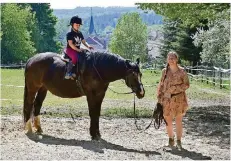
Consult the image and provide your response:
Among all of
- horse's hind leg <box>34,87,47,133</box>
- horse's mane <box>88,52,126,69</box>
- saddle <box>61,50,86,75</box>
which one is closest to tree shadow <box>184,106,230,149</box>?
horse's mane <box>88,52,126,69</box>

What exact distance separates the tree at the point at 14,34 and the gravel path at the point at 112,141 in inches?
1210

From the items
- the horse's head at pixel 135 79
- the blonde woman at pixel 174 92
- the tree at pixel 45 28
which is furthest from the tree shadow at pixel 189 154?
the tree at pixel 45 28

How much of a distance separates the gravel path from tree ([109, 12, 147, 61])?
Result: 168ft

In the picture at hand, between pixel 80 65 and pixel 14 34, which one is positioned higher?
pixel 14 34

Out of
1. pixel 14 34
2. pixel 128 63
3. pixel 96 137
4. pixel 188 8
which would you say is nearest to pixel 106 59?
pixel 128 63

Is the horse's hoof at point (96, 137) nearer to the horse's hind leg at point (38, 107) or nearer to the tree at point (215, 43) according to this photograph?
the horse's hind leg at point (38, 107)

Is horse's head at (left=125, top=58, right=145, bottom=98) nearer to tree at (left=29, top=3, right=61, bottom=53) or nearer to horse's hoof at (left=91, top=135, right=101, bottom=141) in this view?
horse's hoof at (left=91, top=135, right=101, bottom=141)

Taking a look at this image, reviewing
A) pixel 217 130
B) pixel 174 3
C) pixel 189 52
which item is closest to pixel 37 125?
pixel 217 130

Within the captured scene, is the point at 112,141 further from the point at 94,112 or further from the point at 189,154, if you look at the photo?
the point at 189,154

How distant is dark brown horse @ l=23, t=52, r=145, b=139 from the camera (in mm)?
7457

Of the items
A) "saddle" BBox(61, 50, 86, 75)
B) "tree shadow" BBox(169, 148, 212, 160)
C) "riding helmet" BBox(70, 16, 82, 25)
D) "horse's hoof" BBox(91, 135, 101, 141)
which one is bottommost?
"horse's hoof" BBox(91, 135, 101, 141)

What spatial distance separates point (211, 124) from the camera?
9742mm

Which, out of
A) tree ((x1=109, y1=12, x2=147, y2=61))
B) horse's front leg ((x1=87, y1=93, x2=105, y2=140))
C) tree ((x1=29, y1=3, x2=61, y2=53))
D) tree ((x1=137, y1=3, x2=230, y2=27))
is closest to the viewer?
horse's front leg ((x1=87, y1=93, x2=105, y2=140))

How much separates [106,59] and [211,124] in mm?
3459
